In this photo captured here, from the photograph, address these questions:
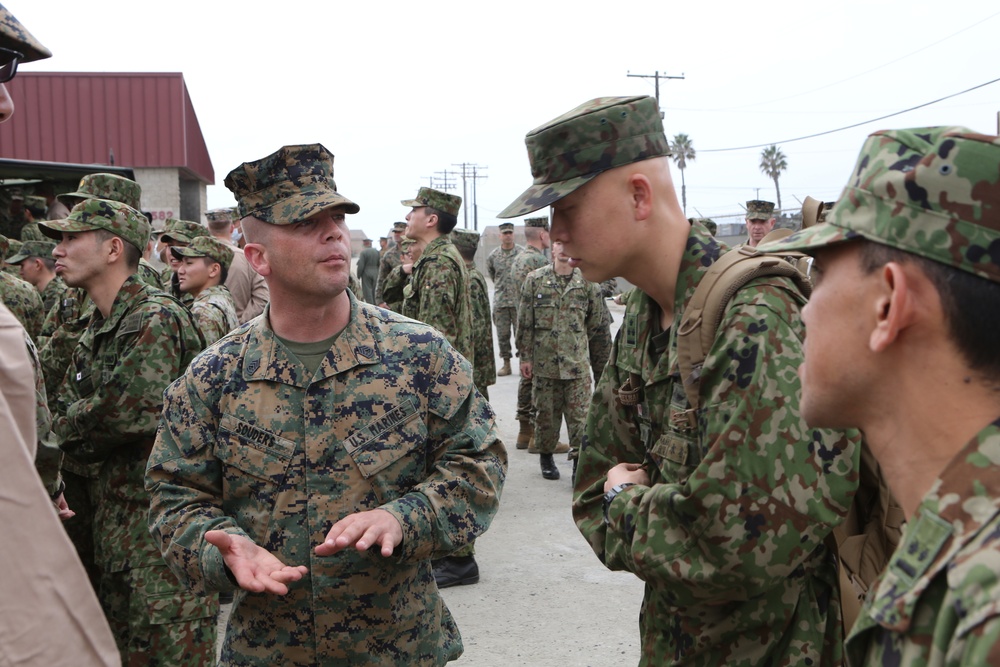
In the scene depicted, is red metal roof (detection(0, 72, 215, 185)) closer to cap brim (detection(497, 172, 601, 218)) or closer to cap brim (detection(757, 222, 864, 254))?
cap brim (detection(497, 172, 601, 218))

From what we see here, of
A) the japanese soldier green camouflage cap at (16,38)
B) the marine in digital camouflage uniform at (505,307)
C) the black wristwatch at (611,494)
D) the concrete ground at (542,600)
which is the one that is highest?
the japanese soldier green camouflage cap at (16,38)

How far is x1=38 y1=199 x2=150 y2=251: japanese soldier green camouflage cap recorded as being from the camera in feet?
14.0

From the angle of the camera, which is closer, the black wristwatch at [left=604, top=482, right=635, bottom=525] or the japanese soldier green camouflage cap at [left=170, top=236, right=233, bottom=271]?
the black wristwatch at [left=604, top=482, right=635, bottom=525]

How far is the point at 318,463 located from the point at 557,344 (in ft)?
19.6

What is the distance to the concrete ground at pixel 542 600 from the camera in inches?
190

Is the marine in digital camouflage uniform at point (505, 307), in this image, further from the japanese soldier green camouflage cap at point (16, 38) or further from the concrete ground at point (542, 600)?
the japanese soldier green camouflage cap at point (16, 38)

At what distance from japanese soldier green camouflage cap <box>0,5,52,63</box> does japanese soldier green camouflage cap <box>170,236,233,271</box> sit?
13.7 ft

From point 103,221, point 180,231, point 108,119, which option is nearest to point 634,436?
point 103,221

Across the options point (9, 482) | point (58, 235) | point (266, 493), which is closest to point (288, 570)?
point (266, 493)

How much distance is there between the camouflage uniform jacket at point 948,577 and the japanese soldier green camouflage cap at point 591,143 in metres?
1.33

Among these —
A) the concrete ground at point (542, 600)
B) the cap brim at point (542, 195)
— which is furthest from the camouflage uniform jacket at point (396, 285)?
the cap brim at point (542, 195)

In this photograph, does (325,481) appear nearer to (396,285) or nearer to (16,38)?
(16,38)

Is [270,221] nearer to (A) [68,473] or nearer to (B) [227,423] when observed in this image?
(B) [227,423]

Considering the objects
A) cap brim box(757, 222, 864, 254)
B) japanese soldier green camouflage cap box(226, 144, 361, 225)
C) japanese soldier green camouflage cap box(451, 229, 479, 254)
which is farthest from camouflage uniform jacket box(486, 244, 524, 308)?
cap brim box(757, 222, 864, 254)
